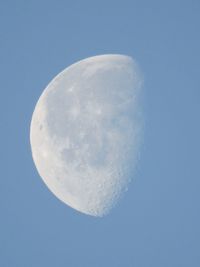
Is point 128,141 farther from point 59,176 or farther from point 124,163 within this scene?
point 59,176

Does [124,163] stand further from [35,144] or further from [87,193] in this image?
[35,144]

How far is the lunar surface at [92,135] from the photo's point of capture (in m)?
24.4

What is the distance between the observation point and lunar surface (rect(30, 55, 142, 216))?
80.1 feet

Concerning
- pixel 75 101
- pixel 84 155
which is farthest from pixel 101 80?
pixel 84 155

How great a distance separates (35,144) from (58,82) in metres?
2.57

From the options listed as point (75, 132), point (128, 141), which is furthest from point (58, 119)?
point (128, 141)

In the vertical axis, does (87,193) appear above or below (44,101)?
below

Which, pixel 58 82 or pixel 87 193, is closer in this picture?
pixel 87 193

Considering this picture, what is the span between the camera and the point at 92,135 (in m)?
24.4

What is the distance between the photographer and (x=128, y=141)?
24.7 metres

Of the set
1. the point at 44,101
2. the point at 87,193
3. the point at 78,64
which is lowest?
the point at 87,193

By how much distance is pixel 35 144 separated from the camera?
87.0 feet

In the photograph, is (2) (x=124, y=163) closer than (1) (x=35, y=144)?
Yes

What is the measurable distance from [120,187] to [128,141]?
1806mm
